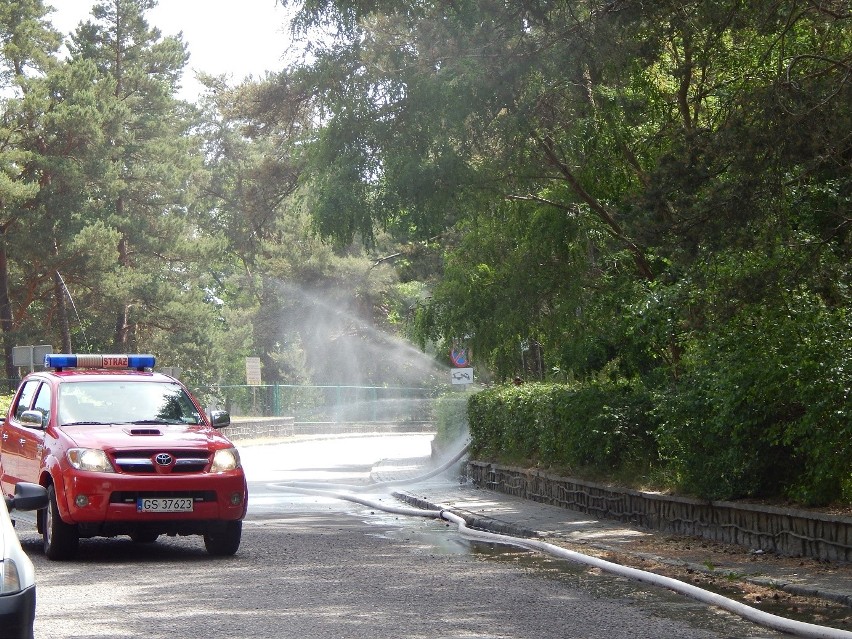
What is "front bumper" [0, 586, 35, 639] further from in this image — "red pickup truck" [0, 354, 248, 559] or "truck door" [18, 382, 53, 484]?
"truck door" [18, 382, 53, 484]

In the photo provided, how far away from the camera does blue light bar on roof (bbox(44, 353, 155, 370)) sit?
14.7 metres

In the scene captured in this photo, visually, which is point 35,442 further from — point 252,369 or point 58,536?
point 252,369

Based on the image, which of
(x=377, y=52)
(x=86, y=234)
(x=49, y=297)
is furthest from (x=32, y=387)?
(x=49, y=297)

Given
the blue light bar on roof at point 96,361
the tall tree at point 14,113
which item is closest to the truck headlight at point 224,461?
the blue light bar on roof at point 96,361

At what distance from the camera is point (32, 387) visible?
1487cm

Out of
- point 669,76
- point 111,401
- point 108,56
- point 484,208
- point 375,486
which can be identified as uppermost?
point 108,56

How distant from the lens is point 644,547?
13.7 metres

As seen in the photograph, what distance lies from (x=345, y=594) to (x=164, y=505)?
117 inches

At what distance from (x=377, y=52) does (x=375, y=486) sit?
10074mm

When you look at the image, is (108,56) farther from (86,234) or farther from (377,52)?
(377,52)

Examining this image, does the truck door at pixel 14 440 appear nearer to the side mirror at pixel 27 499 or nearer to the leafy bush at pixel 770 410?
the side mirror at pixel 27 499

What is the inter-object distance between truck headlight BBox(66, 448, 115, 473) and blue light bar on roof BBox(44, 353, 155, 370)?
2273 mm

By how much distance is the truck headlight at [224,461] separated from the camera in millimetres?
13062

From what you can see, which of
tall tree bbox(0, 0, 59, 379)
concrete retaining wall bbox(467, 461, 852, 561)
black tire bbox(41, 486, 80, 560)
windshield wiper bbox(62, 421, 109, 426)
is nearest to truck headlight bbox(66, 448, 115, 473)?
black tire bbox(41, 486, 80, 560)
